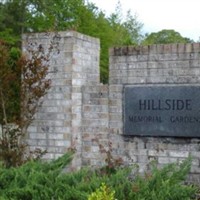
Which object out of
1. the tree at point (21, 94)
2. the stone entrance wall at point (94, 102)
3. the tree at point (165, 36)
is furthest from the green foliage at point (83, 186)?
the tree at point (165, 36)

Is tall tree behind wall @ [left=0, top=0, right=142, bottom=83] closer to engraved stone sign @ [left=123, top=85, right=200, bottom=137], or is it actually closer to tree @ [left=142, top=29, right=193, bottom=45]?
tree @ [left=142, top=29, right=193, bottom=45]

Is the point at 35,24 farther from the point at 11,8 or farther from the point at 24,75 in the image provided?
the point at 24,75

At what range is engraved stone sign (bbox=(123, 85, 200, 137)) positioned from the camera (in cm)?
746

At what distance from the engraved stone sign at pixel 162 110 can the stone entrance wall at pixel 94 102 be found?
3.9 inches

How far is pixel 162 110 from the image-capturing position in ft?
25.1

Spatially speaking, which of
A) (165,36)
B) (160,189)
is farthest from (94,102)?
(165,36)

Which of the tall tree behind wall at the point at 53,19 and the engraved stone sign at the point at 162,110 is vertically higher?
the tall tree behind wall at the point at 53,19

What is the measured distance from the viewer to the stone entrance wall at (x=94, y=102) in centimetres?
775

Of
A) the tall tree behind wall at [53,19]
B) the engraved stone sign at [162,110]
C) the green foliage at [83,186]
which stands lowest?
the green foliage at [83,186]

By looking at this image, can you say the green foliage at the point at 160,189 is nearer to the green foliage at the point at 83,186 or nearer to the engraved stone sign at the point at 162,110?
the green foliage at the point at 83,186

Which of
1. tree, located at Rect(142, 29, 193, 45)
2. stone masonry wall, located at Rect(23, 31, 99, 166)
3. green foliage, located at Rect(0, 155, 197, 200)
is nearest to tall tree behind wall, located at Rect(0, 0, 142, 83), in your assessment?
tree, located at Rect(142, 29, 193, 45)

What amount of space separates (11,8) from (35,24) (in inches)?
67.2

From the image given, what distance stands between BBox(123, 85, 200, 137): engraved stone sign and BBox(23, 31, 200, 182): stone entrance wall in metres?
0.10

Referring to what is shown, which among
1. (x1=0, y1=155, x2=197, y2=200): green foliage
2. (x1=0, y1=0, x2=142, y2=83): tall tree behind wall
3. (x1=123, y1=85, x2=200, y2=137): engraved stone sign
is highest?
(x1=0, y1=0, x2=142, y2=83): tall tree behind wall
